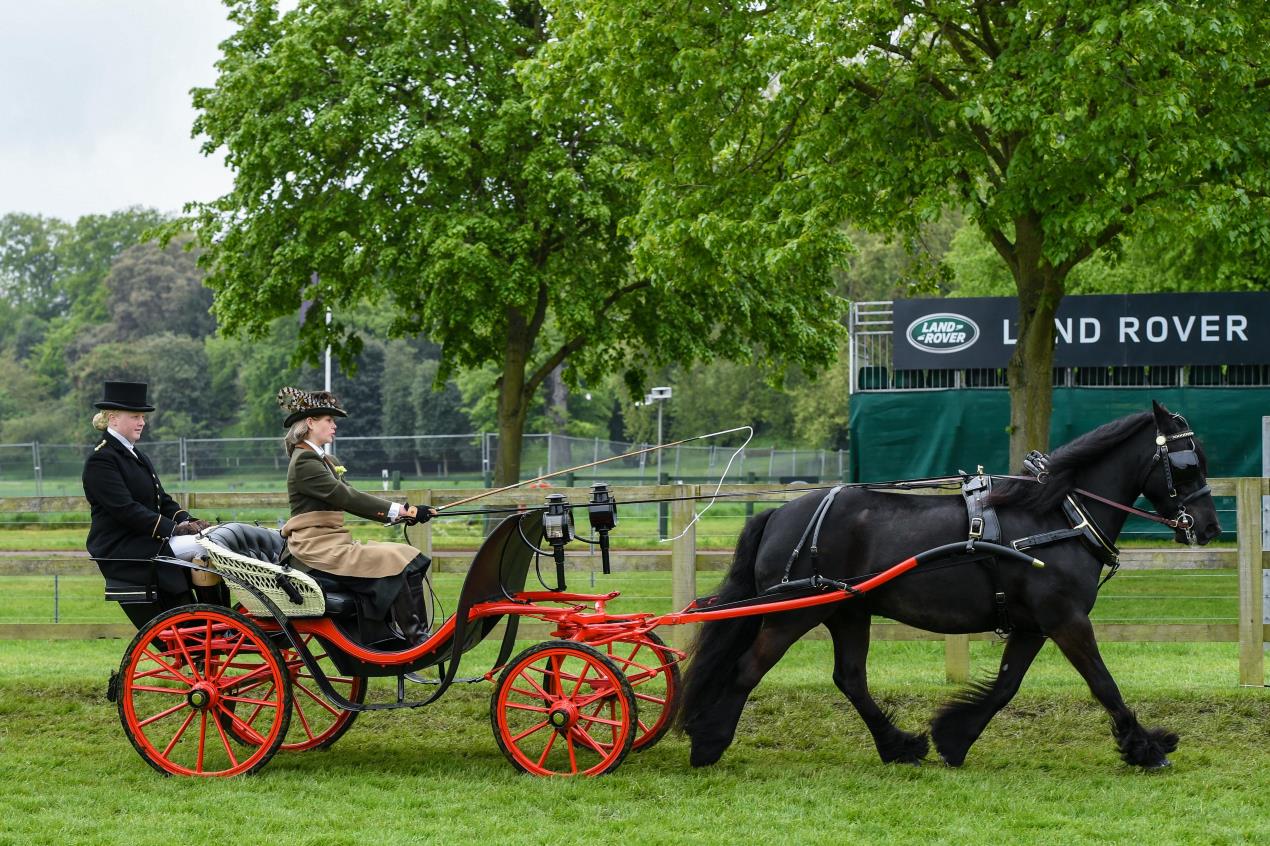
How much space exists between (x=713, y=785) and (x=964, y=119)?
295 inches

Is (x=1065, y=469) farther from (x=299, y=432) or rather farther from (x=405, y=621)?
(x=299, y=432)

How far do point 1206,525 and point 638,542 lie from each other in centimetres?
1485

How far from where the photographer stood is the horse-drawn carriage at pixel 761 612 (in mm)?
6941

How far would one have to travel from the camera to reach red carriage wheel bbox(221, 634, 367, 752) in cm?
735

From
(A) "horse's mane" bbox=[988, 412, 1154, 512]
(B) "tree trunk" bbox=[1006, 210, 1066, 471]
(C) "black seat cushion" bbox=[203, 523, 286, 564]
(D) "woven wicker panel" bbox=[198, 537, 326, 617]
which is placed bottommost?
(D) "woven wicker panel" bbox=[198, 537, 326, 617]

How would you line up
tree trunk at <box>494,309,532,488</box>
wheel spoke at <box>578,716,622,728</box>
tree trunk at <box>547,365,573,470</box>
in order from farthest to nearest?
1. tree trunk at <box>547,365,573,470</box>
2. tree trunk at <box>494,309,532,488</box>
3. wheel spoke at <box>578,716,622,728</box>

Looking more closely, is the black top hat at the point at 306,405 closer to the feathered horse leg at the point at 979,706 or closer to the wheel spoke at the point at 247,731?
the wheel spoke at the point at 247,731

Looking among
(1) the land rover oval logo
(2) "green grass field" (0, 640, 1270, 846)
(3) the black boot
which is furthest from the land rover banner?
(3) the black boot

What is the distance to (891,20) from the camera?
12.3 metres

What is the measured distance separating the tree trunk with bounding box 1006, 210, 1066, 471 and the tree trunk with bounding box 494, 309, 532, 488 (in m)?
9.54

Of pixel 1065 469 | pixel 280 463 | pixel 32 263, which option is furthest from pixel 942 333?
pixel 32 263

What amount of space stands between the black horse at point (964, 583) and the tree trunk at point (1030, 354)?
20.2 ft

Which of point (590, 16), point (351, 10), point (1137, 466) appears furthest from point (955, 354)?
point (1137, 466)

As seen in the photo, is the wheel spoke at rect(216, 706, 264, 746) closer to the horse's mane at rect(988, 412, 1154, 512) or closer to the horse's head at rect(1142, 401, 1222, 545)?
the horse's mane at rect(988, 412, 1154, 512)
